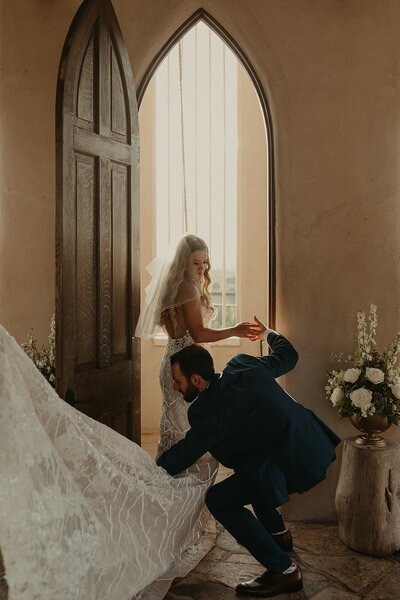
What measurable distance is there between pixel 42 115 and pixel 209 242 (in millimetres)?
2562

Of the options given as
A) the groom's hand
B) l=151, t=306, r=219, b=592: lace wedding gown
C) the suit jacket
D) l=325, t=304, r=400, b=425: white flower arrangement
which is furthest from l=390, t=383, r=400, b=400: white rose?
l=151, t=306, r=219, b=592: lace wedding gown

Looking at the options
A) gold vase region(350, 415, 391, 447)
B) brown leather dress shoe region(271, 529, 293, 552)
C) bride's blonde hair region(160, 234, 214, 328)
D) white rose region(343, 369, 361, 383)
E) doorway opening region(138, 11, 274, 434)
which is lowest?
brown leather dress shoe region(271, 529, 293, 552)

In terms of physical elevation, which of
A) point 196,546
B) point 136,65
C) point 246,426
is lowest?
point 196,546

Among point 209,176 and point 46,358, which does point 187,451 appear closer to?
point 46,358

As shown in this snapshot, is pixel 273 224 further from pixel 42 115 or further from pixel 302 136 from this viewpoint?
pixel 42 115

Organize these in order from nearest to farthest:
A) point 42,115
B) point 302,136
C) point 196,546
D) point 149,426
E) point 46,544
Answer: point 46,544, point 196,546, point 302,136, point 42,115, point 149,426

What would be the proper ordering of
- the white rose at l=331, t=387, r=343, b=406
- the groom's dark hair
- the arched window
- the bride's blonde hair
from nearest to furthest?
the groom's dark hair < the white rose at l=331, t=387, r=343, b=406 < the bride's blonde hair < the arched window

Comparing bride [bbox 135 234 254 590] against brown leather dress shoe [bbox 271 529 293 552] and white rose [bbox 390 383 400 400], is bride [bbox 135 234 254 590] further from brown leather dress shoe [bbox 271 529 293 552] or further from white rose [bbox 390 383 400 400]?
white rose [bbox 390 383 400 400]

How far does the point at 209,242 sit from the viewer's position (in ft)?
22.2

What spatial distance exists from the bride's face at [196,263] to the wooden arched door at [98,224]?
1.04 ft

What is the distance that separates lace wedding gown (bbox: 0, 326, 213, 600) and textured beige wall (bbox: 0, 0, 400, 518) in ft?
4.61

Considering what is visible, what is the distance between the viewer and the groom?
10.5 feet

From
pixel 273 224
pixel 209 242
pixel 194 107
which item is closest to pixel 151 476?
pixel 273 224

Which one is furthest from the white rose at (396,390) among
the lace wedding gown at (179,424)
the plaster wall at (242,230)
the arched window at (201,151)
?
the arched window at (201,151)
